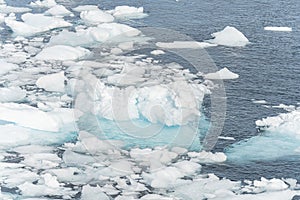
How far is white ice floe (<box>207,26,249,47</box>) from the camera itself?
19.2 metres

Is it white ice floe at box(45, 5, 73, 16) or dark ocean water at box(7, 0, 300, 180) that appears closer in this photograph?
dark ocean water at box(7, 0, 300, 180)

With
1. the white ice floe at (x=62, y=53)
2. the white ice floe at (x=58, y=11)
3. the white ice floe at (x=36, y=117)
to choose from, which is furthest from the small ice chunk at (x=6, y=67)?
the white ice floe at (x=58, y=11)

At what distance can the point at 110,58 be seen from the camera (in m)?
17.9

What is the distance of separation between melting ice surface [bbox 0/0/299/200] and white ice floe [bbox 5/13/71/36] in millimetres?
829

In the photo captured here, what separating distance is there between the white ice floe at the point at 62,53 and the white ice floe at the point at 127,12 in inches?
169

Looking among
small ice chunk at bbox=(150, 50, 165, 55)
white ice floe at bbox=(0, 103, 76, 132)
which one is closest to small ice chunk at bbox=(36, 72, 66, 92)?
white ice floe at bbox=(0, 103, 76, 132)

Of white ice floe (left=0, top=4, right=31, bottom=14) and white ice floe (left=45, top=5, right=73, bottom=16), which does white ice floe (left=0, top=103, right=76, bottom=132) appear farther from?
white ice floe (left=0, top=4, right=31, bottom=14)

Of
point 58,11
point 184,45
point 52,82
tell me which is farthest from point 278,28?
point 52,82

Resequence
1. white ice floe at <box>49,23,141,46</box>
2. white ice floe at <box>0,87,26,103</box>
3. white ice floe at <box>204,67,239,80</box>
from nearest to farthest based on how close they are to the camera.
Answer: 1. white ice floe at <box>0,87,26,103</box>
2. white ice floe at <box>204,67,239,80</box>
3. white ice floe at <box>49,23,141,46</box>

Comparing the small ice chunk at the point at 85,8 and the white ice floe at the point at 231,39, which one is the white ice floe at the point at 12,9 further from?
the white ice floe at the point at 231,39

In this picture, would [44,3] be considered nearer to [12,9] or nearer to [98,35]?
[12,9]

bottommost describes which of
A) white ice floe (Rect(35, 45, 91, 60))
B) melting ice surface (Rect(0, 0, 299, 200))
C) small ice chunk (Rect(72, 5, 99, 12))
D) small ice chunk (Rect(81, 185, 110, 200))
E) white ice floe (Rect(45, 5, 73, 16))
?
small ice chunk (Rect(81, 185, 110, 200))

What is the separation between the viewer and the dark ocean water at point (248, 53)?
40.1 ft

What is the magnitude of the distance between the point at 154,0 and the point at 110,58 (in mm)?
6994
